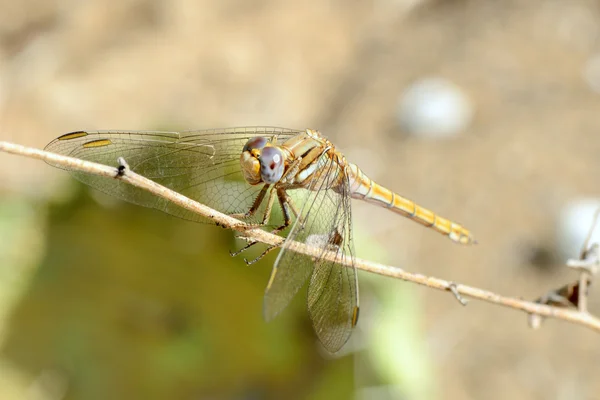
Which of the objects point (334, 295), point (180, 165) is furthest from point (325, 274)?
point (180, 165)

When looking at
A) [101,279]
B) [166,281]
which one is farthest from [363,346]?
[101,279]

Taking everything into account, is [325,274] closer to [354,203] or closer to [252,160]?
[252,160]

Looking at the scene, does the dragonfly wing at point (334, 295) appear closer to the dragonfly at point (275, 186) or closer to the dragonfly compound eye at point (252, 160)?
the dragonfly at point (275, 186)

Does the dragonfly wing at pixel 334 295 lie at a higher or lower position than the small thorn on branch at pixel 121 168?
lower

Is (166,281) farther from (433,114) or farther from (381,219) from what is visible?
(433,114)

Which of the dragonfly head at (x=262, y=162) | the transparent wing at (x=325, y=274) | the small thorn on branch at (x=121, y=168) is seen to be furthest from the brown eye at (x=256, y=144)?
the small thorn on branch at (x=121, y=168)

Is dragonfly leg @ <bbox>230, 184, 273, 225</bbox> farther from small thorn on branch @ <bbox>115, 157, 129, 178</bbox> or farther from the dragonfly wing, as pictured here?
small thorn on branch @ <bbox>115, 157, 129, 178</bbox>
